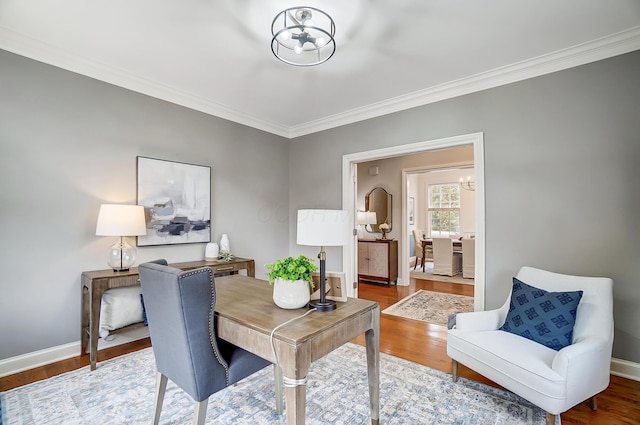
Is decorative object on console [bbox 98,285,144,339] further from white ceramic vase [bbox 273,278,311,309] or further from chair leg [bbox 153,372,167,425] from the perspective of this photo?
white ceramic vase [bbox 273,278,311,309]

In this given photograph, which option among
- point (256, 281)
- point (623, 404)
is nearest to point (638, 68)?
point (623, 404)

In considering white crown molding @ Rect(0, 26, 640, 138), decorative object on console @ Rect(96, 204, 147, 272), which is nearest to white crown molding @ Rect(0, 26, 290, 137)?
white crown molding @ Rect(0, 26, 640, 138)

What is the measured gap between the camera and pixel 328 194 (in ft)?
13.8

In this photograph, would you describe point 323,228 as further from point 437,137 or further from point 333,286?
point 437,137

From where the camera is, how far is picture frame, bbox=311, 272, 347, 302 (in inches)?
65.4

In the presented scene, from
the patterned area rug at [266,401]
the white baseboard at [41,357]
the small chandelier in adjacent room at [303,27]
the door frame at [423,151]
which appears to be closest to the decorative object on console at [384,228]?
the door frame at [423,151]

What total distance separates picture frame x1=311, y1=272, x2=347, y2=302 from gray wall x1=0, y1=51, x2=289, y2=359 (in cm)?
223

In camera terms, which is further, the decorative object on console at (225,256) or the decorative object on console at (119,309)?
the decorative object on console at (225,256)

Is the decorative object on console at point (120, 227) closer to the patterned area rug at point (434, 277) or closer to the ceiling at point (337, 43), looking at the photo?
the ceiling at point (337, 43)

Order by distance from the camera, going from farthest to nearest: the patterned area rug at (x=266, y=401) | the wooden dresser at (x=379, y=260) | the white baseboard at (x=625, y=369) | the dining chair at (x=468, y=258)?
1. the dining chair at (x=468, y=258)
2. the wooden dresser at (x=379, y=260)
3. the white baseboard at (x=625, y=369)
4. the patterned area rug at (x=266, y=401)

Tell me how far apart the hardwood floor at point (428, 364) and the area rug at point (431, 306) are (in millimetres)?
174

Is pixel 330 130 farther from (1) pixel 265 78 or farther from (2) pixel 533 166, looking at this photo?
(2) pixel 533 166

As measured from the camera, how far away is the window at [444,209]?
8422 mm

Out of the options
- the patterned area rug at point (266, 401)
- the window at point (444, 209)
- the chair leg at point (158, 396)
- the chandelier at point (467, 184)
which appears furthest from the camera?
the window at point (444, 209)
